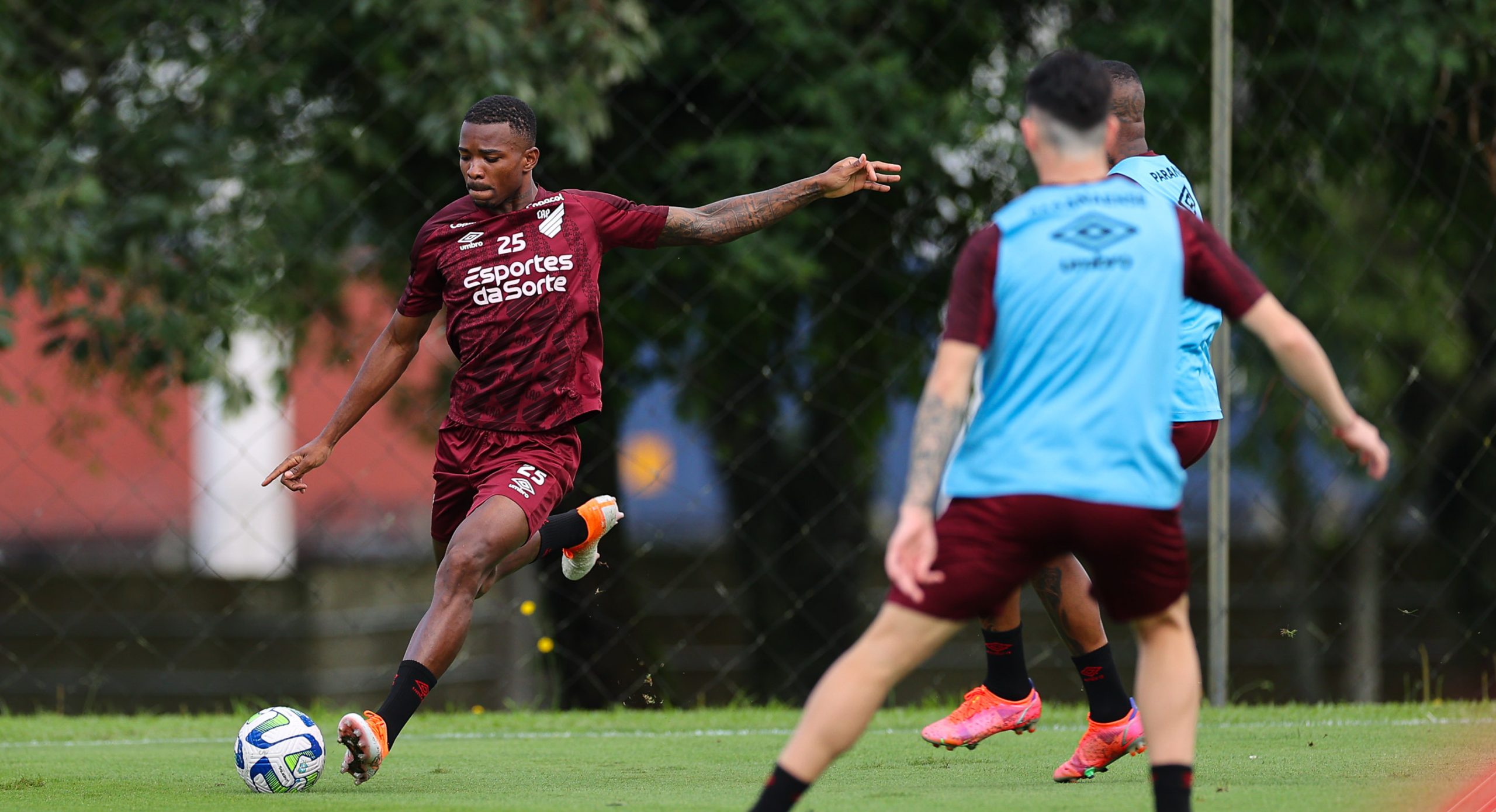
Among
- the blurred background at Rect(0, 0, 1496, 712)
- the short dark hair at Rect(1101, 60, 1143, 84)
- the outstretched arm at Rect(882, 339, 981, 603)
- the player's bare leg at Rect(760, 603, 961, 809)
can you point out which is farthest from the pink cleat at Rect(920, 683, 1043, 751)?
the blurred background at Rect(0, 0, 1496, 712)

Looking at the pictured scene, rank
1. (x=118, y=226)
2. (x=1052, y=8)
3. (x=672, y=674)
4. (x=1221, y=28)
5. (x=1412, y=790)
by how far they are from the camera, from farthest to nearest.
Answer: (x=672, y=674), (x=1052, y=8), (x=118, y=226), (x=1221, y=28), (x=1412, y=790)

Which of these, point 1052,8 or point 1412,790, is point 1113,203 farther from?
point 1052,8

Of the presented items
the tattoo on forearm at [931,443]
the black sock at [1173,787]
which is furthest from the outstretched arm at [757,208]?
the black sock at [1173,787]

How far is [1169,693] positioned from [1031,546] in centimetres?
45

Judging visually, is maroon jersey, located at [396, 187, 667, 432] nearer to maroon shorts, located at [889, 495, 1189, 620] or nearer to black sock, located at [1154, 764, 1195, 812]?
maroon shorts, located at [889, 495, 1189, 620]

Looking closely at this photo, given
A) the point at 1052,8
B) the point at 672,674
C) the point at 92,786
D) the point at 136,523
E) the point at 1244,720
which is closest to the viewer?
the point at 92,786

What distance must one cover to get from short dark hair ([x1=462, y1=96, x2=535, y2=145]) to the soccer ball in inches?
72.8

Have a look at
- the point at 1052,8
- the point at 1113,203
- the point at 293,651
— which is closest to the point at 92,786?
the point at 1113,203

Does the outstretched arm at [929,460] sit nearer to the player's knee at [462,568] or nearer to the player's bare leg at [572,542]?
the player's knee at [462,568]

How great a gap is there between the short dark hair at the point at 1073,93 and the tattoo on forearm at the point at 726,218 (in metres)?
2.00

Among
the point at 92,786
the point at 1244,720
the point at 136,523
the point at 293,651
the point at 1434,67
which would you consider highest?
the point at 1434,67

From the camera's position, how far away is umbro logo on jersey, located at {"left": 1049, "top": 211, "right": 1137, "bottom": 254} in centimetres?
297

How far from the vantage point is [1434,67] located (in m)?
8.24

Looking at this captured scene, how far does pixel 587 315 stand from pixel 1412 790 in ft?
8.90
